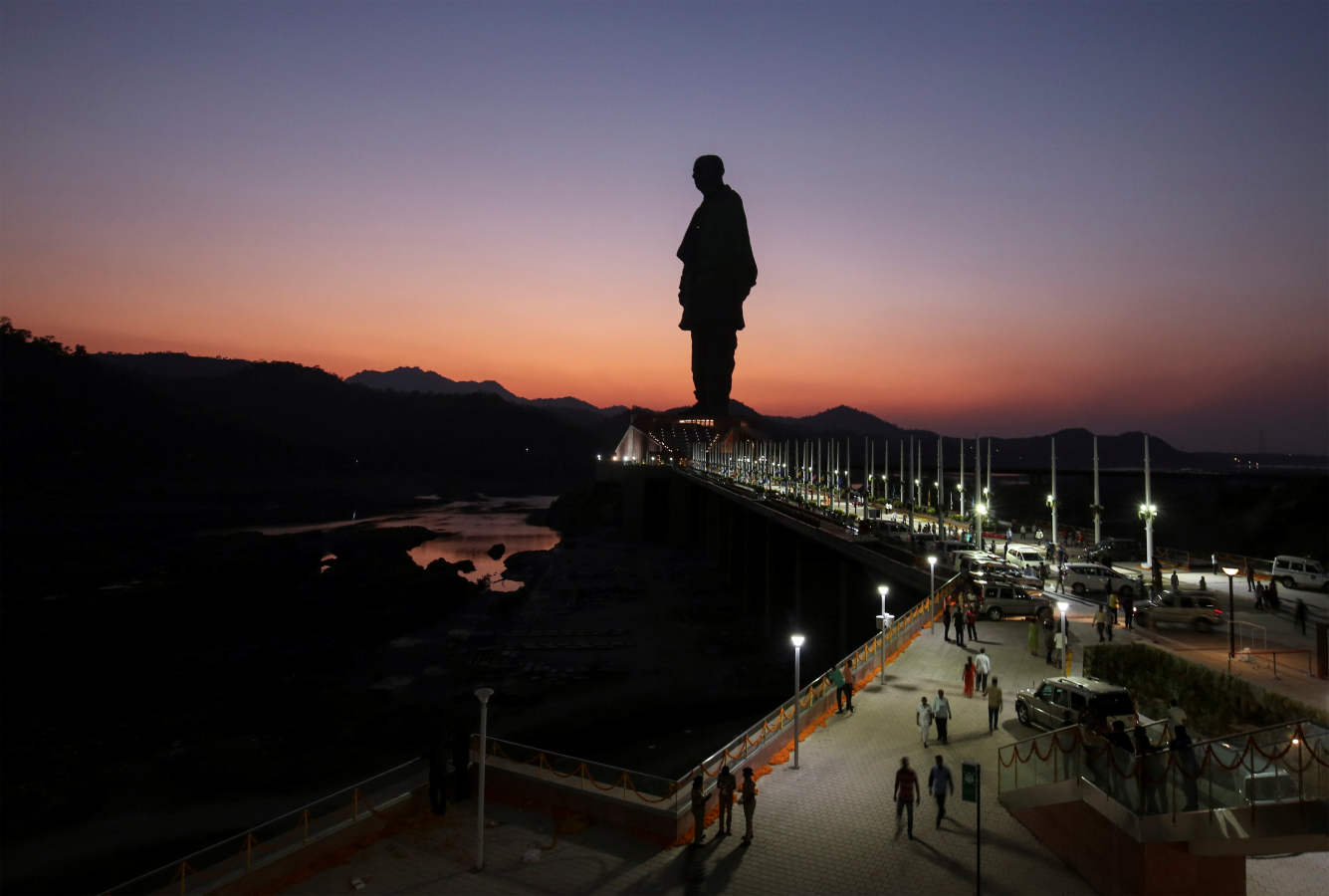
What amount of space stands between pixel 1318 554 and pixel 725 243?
396 feet

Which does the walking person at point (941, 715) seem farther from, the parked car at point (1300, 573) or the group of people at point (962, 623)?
the parked car at point (1300, 573)

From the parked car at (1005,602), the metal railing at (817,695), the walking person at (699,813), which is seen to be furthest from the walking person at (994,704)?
the parked car at (1005,602)

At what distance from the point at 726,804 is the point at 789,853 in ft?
4.57

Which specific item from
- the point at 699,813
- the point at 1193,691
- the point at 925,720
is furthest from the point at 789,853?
the point at 1193,691

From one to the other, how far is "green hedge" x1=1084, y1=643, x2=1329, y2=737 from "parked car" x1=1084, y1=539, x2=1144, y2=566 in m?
17.3

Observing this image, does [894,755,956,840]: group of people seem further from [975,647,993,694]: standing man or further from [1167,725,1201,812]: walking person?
[975,647,993,694]: standing man

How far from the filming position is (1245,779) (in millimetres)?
9070

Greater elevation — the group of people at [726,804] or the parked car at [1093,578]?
the parked car at [1093,578]

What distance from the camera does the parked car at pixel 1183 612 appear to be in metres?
21.4

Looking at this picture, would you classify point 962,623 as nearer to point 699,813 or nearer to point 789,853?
point 789,853

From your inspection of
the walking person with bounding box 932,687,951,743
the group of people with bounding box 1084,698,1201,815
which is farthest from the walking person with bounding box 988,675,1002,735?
the group of people with bounding box 1084,698,1201,815

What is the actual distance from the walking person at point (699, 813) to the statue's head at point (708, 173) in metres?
169

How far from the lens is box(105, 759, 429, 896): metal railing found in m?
11.7

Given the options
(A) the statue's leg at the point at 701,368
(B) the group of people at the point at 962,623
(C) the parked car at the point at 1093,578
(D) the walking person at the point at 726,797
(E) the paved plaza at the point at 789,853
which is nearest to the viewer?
(E) the paved plaza at the point at 789,853
